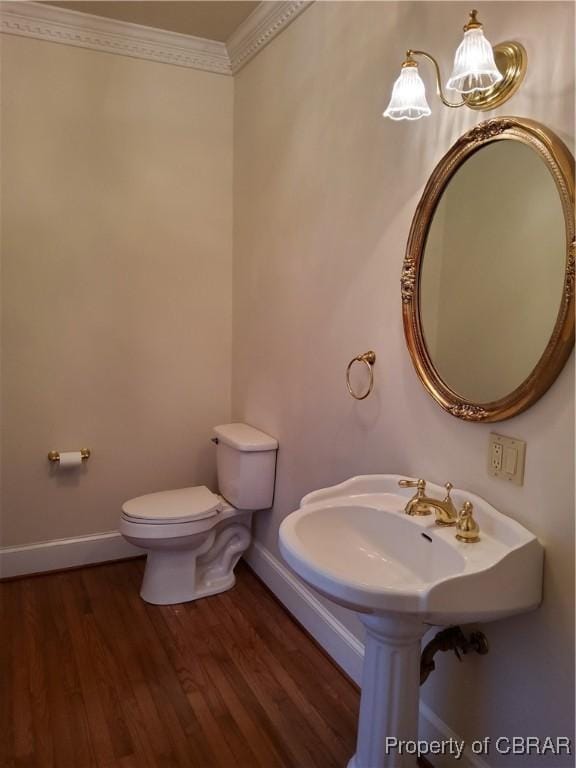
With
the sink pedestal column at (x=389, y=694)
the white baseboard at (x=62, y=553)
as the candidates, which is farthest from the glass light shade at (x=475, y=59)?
the white baseboard at (x=62, y=553)

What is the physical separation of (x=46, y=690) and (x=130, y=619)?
0.51 meters

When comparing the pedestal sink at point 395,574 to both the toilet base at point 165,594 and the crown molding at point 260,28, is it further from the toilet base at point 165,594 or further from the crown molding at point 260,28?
the crown molding at point 260,28

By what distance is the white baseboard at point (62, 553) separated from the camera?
292 cm

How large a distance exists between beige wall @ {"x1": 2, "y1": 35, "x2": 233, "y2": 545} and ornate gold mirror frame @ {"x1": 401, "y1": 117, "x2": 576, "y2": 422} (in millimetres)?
1668

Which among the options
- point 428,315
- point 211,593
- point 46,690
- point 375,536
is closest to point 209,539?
point 211,593

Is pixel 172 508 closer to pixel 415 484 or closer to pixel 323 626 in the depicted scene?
pixel 323 626

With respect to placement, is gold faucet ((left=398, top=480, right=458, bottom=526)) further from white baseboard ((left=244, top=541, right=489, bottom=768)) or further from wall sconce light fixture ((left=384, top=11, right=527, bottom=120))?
wall sconce light fixture ((left=384, top=11, right=527, bottom=120))

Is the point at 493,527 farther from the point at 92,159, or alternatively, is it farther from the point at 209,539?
the point at 92,159

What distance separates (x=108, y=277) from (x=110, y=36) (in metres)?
1.16

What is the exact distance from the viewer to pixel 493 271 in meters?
1.54

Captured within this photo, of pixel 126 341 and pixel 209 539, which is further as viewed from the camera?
pixel 126 341

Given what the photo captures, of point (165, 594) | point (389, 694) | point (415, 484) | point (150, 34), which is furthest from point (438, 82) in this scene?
point (165, 594)

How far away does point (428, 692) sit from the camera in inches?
70.9

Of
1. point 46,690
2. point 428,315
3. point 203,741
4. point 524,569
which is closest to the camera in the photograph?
point 524,569
